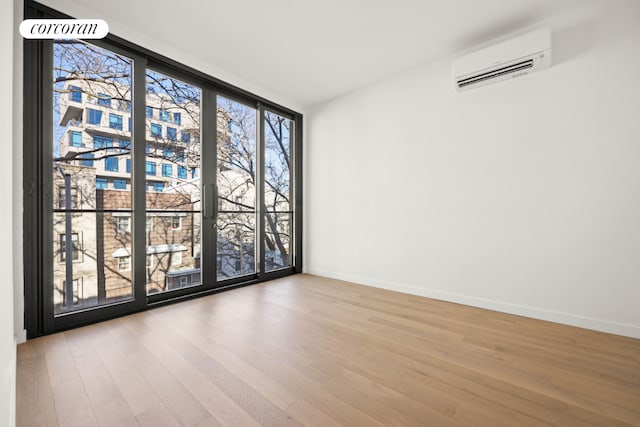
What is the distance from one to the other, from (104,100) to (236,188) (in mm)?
1619

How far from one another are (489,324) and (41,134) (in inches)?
161

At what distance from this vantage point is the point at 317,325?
7.97ft

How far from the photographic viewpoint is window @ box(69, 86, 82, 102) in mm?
2395

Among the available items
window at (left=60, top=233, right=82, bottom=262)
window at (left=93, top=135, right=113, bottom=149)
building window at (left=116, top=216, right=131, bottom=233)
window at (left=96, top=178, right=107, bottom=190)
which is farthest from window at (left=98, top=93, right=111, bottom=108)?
window at (left=60, top=233, right=82, bottom=262)

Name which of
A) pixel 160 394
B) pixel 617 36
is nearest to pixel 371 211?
pixel 617 36

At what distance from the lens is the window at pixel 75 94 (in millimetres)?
2395

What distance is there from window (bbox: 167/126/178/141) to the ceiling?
2.73ft

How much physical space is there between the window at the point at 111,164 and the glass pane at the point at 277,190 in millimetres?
1842

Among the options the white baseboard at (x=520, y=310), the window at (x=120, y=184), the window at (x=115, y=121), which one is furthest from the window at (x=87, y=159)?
the white baseboard at (x=520, y=310)

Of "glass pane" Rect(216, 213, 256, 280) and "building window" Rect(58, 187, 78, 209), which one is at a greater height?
"building window" Rect(58, 187, 78, 209)

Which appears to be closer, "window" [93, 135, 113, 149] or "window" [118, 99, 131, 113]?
"window" [93, 135, 113, 149]

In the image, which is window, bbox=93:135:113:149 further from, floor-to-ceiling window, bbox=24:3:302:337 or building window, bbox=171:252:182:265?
building window, bbox=171:252:182:265

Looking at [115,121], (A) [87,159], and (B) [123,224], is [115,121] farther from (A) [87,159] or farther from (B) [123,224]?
(B) [123,224]

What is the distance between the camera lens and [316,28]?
8.83 feet
